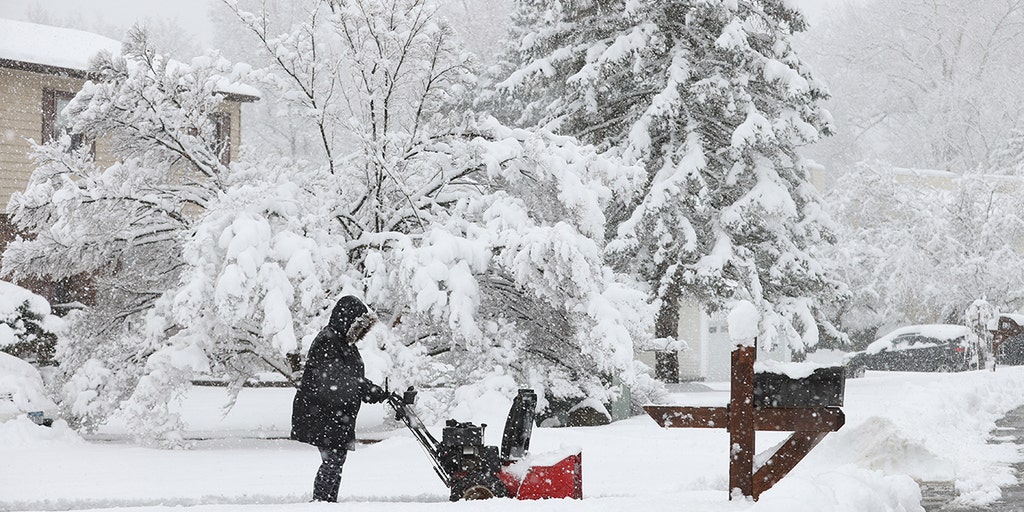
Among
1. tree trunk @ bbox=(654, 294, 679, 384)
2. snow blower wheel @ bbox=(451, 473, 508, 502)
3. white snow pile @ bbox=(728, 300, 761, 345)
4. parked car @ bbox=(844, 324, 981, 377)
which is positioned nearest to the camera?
white snow pile @ bbox=(728, 300, 761, 345)

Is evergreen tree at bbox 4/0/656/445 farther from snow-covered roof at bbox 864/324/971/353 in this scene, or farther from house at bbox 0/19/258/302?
snow-covered roof at bbox 864/324/971/353

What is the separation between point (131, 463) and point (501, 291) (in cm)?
530

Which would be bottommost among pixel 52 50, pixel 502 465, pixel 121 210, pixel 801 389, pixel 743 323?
pixel 502 465

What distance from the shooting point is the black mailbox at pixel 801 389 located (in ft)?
22.8

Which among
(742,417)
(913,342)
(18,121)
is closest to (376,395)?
(742,417)

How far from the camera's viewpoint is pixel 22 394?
1391 cm

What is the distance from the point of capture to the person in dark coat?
8086 mm

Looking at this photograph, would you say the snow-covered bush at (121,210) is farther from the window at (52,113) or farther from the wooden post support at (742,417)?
the window at (52,113)

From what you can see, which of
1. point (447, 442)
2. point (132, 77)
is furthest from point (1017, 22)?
point (447, 442)

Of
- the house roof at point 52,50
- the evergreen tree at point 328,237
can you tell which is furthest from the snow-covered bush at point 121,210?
the house roof at point 52,50

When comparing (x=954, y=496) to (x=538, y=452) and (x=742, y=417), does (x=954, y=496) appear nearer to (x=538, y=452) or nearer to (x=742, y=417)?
(x=742, y=417)

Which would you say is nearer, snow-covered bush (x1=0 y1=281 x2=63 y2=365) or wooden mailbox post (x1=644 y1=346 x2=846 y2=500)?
wooden mailbox post (x1=644 y1=346 x2=846 y2=500)

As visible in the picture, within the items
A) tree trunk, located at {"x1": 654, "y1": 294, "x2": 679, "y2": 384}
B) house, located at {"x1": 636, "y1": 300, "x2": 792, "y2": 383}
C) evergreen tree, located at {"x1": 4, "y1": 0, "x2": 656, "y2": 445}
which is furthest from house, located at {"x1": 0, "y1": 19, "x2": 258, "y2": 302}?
house, located at {"x1": 636, "y1": 300, "x2": 792, "y2": 383}

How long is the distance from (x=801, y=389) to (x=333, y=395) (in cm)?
326
